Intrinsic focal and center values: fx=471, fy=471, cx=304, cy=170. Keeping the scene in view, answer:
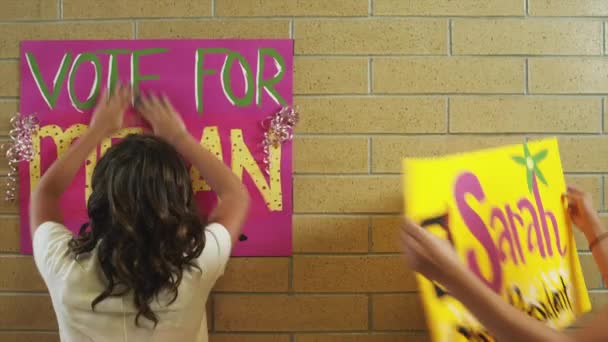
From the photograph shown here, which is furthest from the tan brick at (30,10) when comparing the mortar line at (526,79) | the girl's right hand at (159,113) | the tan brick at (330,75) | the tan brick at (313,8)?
the mortar line at (526,79)

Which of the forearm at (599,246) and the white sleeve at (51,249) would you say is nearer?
the white sleeve at (51,249)

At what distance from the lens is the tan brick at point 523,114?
129 cm

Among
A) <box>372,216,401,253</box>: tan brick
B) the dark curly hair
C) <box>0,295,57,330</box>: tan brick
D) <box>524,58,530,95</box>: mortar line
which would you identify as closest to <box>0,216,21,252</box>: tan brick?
<box>0,295,57,330</box>: tan brick

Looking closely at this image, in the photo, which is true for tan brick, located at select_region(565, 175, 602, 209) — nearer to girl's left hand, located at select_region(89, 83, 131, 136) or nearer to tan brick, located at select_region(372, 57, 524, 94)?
tan brick, located at select_region(372, 57, 524, 94)

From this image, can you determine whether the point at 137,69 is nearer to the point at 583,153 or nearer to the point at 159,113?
the point at 159,113

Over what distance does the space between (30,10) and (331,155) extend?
0.91 meters

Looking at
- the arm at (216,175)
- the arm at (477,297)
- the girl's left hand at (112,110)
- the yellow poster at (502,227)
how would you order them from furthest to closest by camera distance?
the girl's left hand at (112,110)
the arm at (216,175)
the yellow poster at (502,227)
the arm at (477,297)

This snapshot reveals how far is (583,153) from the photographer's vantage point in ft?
4.29

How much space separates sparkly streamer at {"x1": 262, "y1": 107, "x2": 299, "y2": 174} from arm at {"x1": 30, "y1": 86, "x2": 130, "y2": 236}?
0.38m

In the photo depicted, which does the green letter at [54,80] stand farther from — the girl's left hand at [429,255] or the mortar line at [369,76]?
the girl's left hand at [429,255]

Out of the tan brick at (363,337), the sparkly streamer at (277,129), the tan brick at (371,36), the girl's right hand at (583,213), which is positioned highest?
the tan brick at (371,36)

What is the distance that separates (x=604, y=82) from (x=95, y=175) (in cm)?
133

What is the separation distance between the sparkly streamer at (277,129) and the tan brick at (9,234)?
700 mm

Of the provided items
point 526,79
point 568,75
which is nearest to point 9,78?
point 526,79
